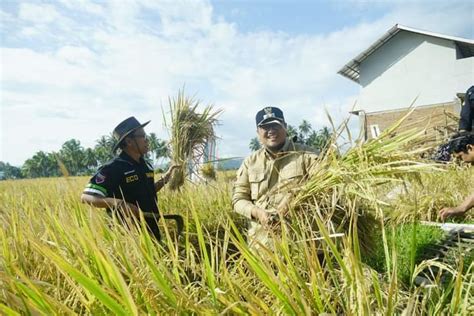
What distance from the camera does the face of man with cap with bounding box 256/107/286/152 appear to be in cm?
260

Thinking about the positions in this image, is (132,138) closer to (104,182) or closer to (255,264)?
(104,182)

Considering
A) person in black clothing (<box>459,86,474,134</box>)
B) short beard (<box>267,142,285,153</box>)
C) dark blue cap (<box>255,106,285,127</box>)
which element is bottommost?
short beard (<box>267,142,285,153</box>)

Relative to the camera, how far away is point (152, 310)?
0.91 meters

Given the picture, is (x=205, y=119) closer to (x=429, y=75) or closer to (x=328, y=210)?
(x=328, y=210)

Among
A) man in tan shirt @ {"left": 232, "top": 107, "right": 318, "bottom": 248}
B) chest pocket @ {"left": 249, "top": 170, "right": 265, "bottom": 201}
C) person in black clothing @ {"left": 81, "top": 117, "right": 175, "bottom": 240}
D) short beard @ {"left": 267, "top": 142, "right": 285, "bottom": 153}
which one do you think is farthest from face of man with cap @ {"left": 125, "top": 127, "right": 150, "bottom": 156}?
short beard @ {"left": 267, "top": 142, "right": 285, "bottom": 153}

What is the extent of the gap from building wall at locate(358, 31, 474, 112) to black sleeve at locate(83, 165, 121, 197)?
19.6 metres

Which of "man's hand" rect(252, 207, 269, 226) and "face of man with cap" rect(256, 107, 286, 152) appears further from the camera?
"face of man with cap" rect(256, 107, 286, 152)

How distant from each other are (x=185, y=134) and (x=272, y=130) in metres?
1.60

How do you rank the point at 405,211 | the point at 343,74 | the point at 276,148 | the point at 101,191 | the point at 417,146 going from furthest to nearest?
the point at 343,74 < the point at 405,211 < the point at 276,148 < the point at 101,191 < the point at 417,146

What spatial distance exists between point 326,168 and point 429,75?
70.8 ft

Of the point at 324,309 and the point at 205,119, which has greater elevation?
the point at 205,119

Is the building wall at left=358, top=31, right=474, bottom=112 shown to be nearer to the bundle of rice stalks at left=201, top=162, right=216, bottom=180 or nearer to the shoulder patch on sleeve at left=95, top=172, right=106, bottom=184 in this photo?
the bundle of rice stalks at left=201, top=162, right=216, bottom=180

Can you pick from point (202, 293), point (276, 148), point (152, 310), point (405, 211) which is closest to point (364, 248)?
point (276, 148)

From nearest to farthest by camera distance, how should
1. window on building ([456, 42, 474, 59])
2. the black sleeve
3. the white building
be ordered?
the black sleeve → the white building → window on building ([456, 42, 474, 59])
